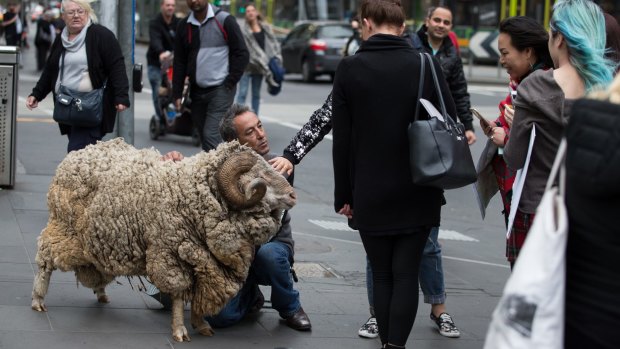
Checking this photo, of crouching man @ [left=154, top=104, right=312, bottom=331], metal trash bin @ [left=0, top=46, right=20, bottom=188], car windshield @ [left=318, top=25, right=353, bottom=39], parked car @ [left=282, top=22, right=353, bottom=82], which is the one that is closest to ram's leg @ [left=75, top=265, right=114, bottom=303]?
crouching man @ [left=154, top=104, right=312, bottom=331]

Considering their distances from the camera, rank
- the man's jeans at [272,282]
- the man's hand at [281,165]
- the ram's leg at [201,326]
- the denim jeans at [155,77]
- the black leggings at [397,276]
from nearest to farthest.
Result: the black leggings at [397,276], the man's hand at [281,165], the ram's leg at [201,326], the man's jeans at [272,282], the denim jeans at [155,77]

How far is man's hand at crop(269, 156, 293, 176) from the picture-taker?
5.57 metres

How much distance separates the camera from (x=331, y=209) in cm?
1063

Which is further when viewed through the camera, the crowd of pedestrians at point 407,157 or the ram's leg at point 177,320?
the ram's leg at point 177,320

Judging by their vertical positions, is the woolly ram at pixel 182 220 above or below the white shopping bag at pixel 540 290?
below

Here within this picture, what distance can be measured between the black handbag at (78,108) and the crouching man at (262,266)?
7.39 feet

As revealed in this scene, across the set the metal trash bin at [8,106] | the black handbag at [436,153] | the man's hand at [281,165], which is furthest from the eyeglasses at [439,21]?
the metal trash bin at [8,106]

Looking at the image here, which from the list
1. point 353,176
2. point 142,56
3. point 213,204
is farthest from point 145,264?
point 142,56

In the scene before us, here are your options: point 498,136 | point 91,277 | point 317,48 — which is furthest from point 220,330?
point 317,48

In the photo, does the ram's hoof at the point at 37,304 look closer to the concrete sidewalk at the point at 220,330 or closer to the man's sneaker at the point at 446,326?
the concrete sidewalk at the point at 220,330

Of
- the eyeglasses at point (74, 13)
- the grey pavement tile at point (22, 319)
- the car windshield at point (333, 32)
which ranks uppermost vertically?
the eyeglasses at point (74, 13)

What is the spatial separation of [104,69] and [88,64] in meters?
0.15

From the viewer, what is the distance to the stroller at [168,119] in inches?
A: 561

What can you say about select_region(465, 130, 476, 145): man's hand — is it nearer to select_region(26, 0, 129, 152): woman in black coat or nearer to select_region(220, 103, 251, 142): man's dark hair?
select_region(220, 103, 251, 142): man's dark hair
